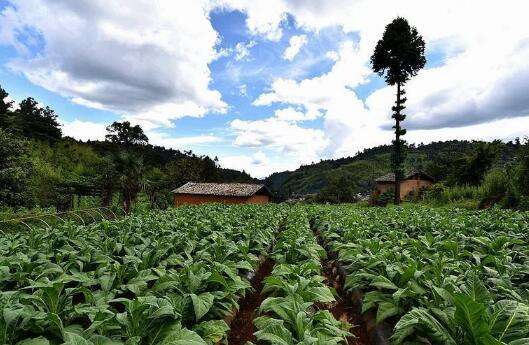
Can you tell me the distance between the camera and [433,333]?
307cm

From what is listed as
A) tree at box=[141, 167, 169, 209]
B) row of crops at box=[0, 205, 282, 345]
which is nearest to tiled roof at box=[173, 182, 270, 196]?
tree at box=[141, 167, 169, 209]

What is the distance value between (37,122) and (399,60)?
51114 mm

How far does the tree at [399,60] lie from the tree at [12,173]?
28346 millimetres

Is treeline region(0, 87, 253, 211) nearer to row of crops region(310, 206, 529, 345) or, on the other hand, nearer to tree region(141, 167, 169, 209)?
tree region(141, 167, 169, 209)

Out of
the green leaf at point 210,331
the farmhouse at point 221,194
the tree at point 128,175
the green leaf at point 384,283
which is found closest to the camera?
the green leaf at point 210,331

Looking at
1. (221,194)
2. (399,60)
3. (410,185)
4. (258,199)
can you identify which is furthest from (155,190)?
(410,185)

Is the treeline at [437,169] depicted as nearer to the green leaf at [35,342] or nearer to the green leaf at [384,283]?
the green leaf at [384,283]

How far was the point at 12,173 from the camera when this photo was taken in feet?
66.9

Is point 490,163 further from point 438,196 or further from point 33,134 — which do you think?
point 33,134

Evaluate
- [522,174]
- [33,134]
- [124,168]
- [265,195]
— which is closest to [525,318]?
[522,174]

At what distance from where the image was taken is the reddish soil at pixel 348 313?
4.67 meters

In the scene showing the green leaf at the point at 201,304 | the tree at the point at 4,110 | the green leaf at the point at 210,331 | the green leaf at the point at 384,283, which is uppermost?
the tree at the point at 4,110

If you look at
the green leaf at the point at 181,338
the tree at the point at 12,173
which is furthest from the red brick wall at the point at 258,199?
the green leaf at the point at 181,338

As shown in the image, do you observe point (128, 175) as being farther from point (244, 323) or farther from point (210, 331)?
point (210, 331)
